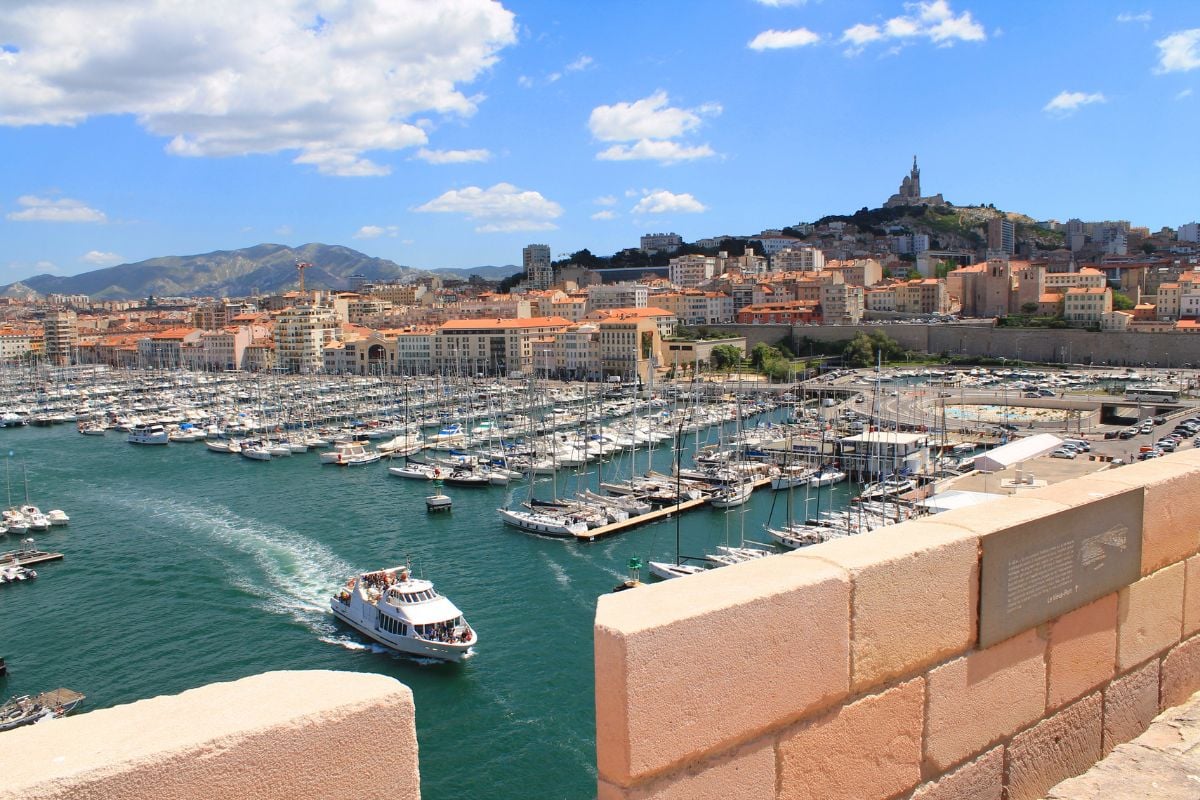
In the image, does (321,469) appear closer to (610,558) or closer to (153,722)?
(610,558)

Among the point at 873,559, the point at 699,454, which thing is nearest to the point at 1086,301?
the point at 699,454

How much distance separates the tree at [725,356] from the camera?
45.6 m

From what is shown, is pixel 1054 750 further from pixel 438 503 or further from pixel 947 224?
pixel 947 224

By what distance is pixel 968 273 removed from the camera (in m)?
56.0

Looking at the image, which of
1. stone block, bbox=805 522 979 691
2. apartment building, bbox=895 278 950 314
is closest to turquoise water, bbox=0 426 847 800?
stone block, bbox=805 522 979 691

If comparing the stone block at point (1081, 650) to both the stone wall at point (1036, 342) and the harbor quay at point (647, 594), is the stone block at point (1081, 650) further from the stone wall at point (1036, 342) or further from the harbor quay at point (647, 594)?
the stone wall at point (1036, 342)

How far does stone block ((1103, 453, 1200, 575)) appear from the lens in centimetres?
221

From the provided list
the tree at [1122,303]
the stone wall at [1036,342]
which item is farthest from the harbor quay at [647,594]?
the tree at [1122,303]

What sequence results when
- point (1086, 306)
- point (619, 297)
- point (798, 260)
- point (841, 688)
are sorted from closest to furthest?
point (841, 688) < point (1086, 306) < point (619, 297) < point (798, 260)

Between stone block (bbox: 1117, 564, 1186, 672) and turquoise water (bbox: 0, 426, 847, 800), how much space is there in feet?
20.8

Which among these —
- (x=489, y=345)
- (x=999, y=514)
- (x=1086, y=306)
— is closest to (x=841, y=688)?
Answer: (x=999, y=514)

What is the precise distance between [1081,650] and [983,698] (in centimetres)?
36

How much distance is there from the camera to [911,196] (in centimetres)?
9731

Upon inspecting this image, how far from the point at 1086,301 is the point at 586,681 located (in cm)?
4426
